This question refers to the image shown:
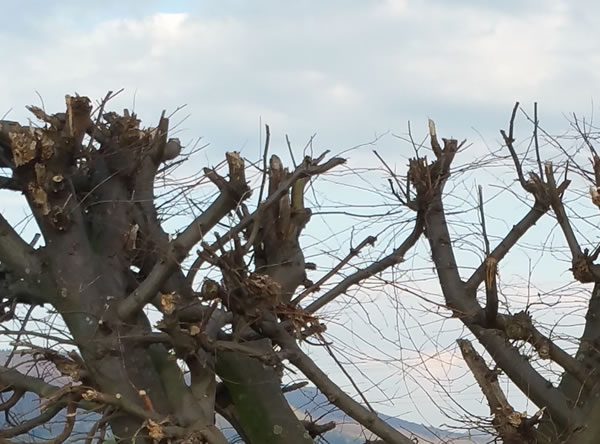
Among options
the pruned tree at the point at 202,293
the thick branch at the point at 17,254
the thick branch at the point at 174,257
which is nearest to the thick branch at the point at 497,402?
the pruned tree at the point at 202,293

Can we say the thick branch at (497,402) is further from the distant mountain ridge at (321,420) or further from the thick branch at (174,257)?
the thick branch at (174,257)

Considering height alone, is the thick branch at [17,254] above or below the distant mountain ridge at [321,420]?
above

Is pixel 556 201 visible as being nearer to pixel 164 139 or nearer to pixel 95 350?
pixel 164 139

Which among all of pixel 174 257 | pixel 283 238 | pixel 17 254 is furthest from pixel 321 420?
pixel 17 254

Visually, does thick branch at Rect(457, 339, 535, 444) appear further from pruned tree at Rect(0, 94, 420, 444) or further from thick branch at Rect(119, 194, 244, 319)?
thick branch at Rect(119, 194, 244, 319)

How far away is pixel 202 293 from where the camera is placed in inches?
220

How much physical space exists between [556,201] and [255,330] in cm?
243

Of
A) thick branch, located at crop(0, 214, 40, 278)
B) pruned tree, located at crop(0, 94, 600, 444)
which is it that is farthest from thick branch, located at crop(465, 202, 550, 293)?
thick branch, located at crop(0, 214, 40, 278)

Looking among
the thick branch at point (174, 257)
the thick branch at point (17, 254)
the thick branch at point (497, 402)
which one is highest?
the thick branch at point (17, 254)

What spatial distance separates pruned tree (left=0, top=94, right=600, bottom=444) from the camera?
18.1 feet

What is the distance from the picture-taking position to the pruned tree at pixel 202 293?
5520mm

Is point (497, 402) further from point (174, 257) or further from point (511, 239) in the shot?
point (174, 257)

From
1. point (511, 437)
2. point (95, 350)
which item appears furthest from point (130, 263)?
point (511, 437)

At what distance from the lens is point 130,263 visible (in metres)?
6.25
